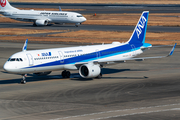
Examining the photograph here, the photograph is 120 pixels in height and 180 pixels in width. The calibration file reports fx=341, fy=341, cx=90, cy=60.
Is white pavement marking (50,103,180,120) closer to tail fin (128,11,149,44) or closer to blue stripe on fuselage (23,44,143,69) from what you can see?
blue stripe on fuselage (23,44,143,69)

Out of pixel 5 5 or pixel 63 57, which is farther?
pixel 5 5

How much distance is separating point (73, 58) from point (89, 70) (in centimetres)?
311

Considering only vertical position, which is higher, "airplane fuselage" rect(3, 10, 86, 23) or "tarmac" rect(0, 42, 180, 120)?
"airplane fuselage" rect(3, 10, 86, 23)

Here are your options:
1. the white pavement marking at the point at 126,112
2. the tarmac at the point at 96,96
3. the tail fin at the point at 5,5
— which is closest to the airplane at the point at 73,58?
the tarmac at the point at 96,96

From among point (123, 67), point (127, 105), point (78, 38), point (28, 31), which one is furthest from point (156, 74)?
point (28, 31)

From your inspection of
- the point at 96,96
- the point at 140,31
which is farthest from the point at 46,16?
the point at 96,96

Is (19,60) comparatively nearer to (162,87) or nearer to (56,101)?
(56,101)

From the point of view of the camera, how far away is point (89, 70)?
43375 millimetres

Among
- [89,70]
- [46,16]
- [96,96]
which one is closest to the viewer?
[96,96]

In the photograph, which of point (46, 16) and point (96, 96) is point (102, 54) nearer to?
point (96, 96)

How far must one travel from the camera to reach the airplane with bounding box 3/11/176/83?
40938 mm

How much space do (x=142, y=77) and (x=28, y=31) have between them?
254 ft

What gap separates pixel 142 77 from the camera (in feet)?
154

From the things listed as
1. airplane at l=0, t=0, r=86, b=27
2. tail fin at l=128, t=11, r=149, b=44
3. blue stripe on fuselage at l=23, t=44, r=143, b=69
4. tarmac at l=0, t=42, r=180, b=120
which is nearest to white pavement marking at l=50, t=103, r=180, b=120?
tarmac at l=0, t=42, r=180, b=120
